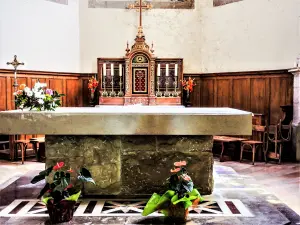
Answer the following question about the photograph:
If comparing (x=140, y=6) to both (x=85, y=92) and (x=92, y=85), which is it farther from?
(x=85, y=92)

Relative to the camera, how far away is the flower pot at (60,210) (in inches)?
135

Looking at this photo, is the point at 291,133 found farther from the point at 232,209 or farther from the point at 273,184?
the point at 232,209

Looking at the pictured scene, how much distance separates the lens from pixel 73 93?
347 inches

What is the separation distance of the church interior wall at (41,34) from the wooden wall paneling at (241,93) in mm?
3492

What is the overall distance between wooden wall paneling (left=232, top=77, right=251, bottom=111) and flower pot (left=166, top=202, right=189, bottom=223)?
5037mm

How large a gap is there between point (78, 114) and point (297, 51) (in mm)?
4901

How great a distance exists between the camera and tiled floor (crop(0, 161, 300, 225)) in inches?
139

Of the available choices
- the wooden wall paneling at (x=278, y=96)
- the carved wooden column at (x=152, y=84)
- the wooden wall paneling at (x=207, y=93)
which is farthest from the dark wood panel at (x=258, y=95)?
the carved wooden column at (x=152, y=84)

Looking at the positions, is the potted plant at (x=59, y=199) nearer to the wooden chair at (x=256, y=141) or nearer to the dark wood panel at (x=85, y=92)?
the wooden chair at (x=256, y=141)

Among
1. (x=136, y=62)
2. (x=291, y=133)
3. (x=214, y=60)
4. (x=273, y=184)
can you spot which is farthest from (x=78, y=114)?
(x=214, y=60)

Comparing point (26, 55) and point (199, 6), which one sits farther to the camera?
point (199, 6)

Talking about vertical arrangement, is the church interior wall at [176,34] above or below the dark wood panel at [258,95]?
above

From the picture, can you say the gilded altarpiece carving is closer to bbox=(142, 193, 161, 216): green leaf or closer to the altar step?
the altar step

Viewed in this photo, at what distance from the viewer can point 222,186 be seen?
477 centimetres
